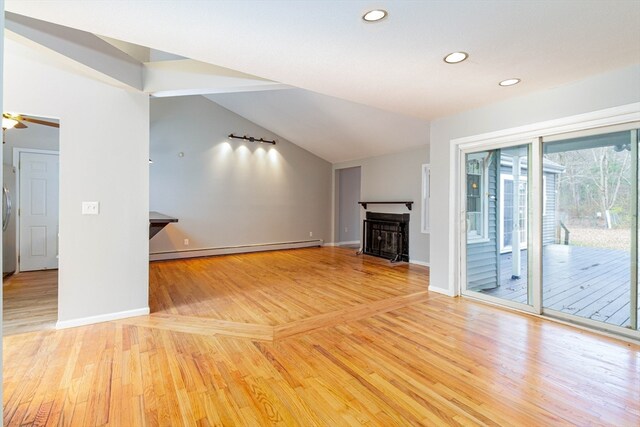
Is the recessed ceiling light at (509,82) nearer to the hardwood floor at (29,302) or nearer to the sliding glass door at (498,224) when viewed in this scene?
the sliding glass door at (498,224)

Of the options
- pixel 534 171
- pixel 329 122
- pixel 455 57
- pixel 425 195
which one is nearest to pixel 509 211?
pixel 534 171

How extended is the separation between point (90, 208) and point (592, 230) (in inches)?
188

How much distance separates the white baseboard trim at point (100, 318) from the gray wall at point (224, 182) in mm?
3153

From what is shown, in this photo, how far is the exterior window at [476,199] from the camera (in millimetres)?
3844

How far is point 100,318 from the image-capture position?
119 inches

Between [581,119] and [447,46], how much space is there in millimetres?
1611

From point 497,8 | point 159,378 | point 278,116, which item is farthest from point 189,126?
point 497,8

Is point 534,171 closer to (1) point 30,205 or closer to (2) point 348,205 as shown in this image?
(2) point 348,205

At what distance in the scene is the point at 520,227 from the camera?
3.47 m

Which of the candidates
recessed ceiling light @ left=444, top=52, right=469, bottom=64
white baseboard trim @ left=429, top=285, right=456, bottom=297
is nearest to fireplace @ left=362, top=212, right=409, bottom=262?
white baseboard trim @ left=429, top=285, right=456, bottom=297

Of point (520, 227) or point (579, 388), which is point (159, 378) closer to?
point (579, 388)

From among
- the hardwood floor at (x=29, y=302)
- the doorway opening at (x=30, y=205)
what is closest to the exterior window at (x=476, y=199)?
the hardwood floor at (x=29, y=302)

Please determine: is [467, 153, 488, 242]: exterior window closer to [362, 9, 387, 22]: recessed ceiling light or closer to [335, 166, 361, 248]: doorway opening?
[362, 9, 387, 22]: recessed ceiling light

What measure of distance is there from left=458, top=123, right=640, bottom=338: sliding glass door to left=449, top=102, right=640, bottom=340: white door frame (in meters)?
0.01
